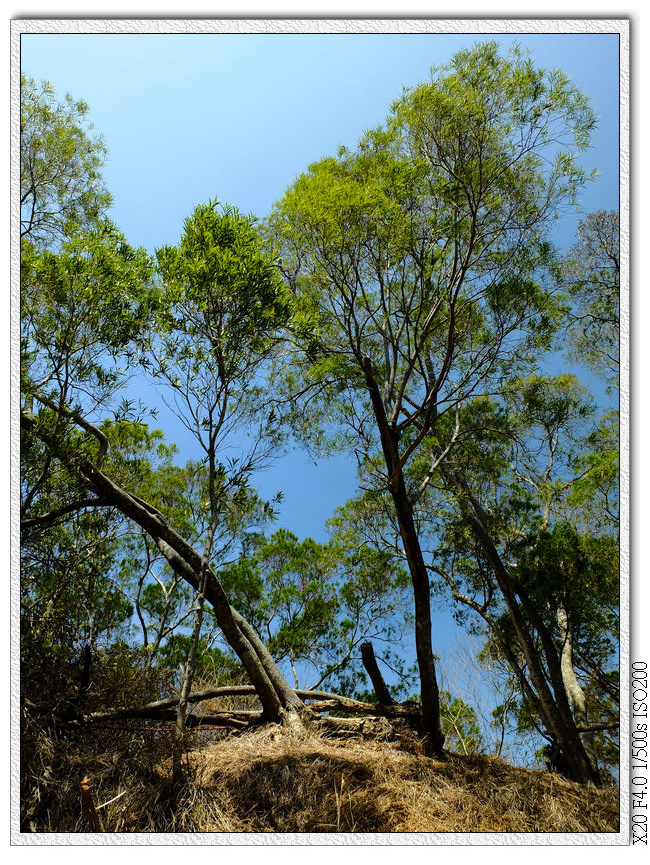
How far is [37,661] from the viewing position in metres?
3.06

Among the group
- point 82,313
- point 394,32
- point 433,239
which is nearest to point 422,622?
point 433,239

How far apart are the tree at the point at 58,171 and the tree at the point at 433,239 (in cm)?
178

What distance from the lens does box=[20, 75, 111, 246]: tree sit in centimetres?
465

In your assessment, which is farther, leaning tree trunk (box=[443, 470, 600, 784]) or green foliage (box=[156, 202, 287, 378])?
leaning tree trunk (box=[443, 470, 600, 784])

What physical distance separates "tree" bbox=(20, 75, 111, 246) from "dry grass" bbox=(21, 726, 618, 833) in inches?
167

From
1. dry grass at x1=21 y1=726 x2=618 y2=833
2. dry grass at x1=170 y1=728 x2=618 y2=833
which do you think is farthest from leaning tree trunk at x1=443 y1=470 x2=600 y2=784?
dry grass at x1=21 y1=726 x2=618 y2=833

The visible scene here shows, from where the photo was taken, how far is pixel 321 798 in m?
3.01

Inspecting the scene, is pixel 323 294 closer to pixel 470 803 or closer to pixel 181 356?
pixel 181 356

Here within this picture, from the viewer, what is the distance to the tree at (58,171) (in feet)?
15.3

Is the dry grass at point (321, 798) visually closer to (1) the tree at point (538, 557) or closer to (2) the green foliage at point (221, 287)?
(1) the tree at point (538, 557)

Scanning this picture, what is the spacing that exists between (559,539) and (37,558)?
14.5 feet

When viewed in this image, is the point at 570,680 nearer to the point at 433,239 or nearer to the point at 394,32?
the point at 433,239

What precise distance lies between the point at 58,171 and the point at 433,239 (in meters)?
3.42

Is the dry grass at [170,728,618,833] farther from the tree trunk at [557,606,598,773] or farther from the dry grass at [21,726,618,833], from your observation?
the tree trunk at [557,606,598,773]
